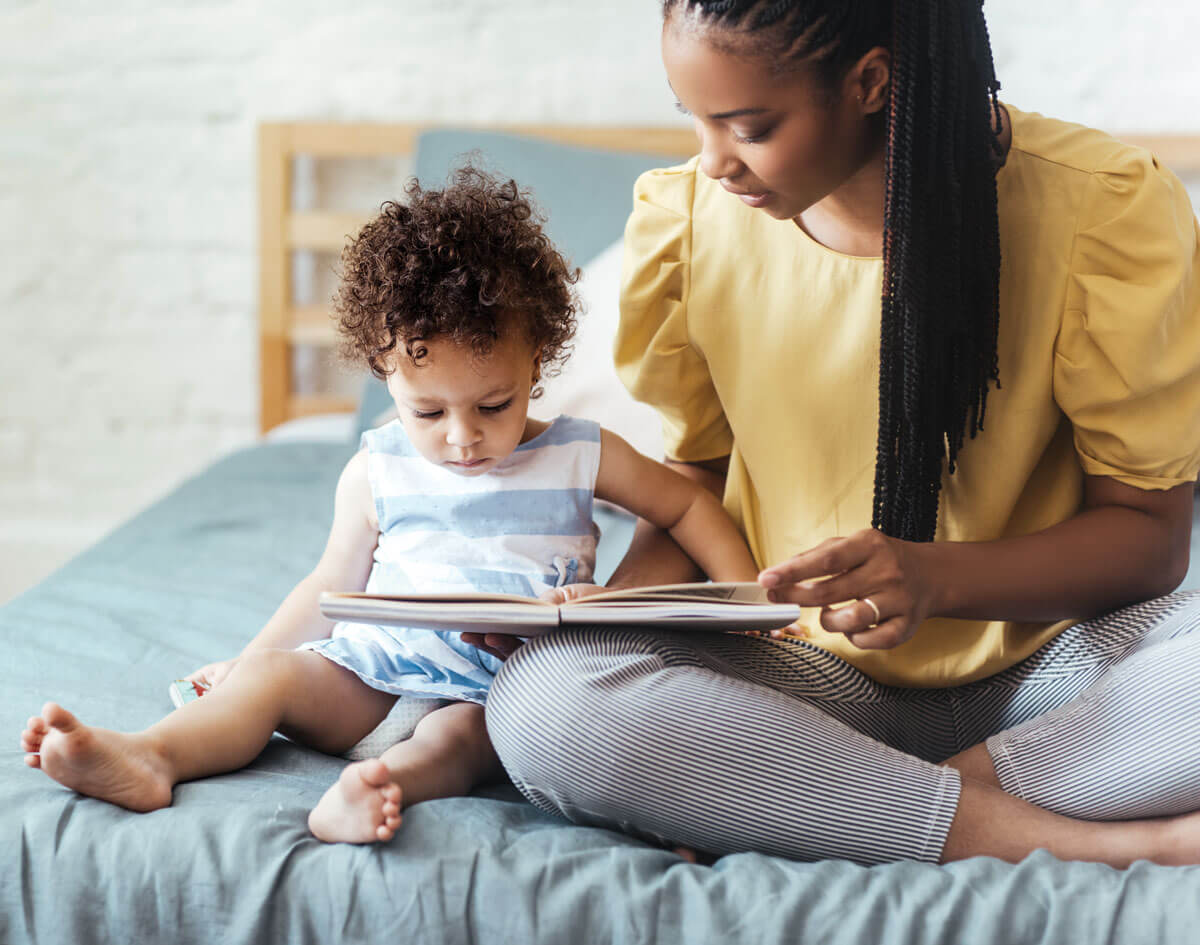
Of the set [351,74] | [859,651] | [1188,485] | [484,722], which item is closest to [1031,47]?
[351,74]

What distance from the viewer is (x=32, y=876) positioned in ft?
2.42

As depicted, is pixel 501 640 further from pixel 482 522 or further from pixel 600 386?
pixel 600 386

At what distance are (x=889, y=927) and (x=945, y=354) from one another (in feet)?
1.37

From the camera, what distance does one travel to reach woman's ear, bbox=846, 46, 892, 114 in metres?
0.82

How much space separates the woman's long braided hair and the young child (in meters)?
0.20

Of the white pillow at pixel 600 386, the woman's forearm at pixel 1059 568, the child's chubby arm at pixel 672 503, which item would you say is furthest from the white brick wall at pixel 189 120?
the woman's forearm at pixel 1059 568

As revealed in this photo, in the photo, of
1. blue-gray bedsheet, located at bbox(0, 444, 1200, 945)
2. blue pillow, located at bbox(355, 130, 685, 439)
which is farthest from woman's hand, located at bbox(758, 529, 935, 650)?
blue pillow, located at bbox(355, 130, 685, 439)

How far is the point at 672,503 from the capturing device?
3.48 ft

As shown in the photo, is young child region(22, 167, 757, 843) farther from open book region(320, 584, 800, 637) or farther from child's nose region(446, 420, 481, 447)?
open book region(320, 584, 800, 637)

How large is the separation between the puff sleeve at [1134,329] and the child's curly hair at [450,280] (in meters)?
0.42

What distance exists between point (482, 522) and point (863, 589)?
0.36 metres

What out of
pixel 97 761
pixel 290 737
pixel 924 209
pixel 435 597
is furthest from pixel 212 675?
pixel 924 209

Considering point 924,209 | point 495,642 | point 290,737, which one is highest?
point 924,209

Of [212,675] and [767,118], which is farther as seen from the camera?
[212,675]
